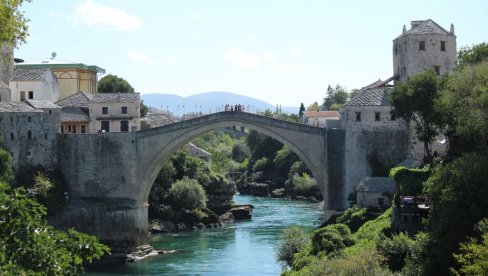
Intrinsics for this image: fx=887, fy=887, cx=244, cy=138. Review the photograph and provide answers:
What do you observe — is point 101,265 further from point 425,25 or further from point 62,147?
point 425,25

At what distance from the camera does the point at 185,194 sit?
2657 inches

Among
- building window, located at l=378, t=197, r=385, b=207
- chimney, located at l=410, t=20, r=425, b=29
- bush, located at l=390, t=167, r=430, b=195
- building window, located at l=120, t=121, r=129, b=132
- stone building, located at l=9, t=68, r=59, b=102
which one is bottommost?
building window, located at l=378, t=197, r=385, b=207

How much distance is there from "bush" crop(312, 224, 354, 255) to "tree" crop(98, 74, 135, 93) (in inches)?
1748

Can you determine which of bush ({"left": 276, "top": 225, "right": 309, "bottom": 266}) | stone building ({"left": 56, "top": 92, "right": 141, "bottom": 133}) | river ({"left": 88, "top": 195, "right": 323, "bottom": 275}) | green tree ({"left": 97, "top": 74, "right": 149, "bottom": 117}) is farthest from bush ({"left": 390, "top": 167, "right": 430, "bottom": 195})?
green tree ({"left": 97, "top": 74, "right": 149, "bottom": 117})

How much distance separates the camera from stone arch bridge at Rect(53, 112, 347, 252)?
57312mm

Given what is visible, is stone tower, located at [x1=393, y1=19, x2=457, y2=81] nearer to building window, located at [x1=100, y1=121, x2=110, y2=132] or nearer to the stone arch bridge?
the stone arch bridge

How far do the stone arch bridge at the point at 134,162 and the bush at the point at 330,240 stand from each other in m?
14.7

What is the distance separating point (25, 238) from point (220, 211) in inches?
2210

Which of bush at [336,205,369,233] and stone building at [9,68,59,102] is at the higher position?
stone building at [9,68,59,102]

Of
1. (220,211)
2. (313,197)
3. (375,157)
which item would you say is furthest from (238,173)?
(375,157)

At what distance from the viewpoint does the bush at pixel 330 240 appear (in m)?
40.7

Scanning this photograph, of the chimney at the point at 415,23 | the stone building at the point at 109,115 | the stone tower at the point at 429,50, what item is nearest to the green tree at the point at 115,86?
the stone building at the point at 109,115

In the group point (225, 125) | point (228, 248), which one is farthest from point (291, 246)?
point (225, 125)

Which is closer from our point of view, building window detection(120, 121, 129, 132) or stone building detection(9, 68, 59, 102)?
building window detection(120, 121, 129, 132)
